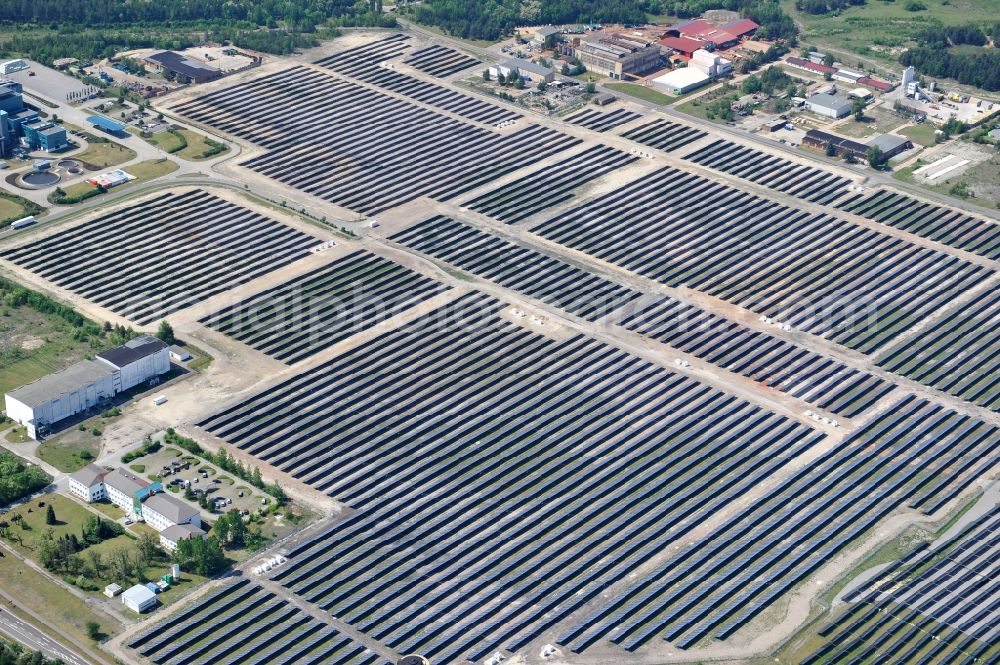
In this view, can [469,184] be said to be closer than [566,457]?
No

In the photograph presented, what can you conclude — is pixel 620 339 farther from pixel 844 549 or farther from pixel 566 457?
pixel 844 549

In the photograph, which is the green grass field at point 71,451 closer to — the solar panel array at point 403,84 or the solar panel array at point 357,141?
the solar panel array at point 357,141

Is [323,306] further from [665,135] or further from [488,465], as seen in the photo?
[665,135]

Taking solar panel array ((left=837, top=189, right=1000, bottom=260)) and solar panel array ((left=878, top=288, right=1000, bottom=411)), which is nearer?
solar panel array ((left=878, top=288, right=1000, bottom=411))

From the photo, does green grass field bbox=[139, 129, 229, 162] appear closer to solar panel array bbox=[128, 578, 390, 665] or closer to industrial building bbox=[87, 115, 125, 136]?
industrial building bbox=[87, 115, 125, 136]

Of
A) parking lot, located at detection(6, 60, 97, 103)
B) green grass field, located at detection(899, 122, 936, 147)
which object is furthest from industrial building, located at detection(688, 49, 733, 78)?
parking lot, located at detection(6, 60, 97, 103)

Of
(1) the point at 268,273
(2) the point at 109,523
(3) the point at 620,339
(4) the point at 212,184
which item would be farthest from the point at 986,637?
(4) the point at 212,184
